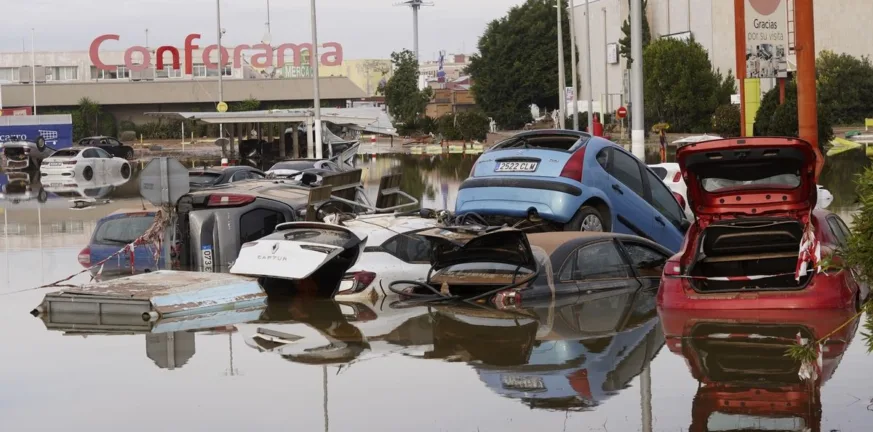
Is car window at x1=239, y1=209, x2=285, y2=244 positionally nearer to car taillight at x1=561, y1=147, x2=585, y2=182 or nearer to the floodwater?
the floodwater

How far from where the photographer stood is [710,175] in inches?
492

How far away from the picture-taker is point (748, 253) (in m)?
12.6

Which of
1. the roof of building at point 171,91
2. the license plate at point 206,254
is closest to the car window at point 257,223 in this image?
the license plate at point 206,254

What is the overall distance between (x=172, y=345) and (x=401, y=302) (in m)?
2.84

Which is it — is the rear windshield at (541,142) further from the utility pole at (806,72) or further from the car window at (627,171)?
the utility pole at (806,72)

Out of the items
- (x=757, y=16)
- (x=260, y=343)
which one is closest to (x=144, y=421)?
(x=260, y=343)

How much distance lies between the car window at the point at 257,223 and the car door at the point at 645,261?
4.80m

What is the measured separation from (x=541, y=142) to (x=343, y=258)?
383 cm

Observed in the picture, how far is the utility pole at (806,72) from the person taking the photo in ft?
66.1

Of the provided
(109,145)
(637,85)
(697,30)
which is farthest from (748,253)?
(697,30)

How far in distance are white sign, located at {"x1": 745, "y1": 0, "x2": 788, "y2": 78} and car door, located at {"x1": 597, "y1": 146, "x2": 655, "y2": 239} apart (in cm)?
1577

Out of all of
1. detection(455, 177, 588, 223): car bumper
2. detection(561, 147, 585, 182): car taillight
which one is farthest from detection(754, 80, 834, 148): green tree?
detection(455, 177, 588, 223): car bumper

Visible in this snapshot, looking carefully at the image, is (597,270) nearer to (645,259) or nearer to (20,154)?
(645,259)

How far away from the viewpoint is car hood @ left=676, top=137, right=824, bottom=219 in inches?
474
